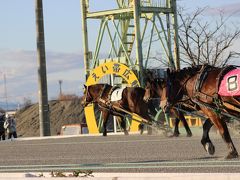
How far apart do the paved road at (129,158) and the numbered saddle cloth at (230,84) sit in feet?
4.55

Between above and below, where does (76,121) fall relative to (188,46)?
below

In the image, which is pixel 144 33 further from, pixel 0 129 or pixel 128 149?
pixel 128 149

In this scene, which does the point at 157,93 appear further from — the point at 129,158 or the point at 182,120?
the point at 129,158

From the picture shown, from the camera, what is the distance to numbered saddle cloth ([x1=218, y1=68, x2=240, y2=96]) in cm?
1568

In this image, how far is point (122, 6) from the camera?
125ft

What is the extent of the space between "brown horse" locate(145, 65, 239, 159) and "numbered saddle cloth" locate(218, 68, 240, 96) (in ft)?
0.51

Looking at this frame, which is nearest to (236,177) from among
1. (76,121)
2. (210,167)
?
(210,167)

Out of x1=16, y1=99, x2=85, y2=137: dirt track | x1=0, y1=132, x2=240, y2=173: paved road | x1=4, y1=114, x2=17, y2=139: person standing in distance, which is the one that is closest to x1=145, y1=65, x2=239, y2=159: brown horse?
x1=0, y1=132, x2=240, y2=173: paved road

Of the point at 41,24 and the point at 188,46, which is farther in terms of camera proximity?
the point at 188,46

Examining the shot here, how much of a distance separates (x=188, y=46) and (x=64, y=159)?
83.7ft

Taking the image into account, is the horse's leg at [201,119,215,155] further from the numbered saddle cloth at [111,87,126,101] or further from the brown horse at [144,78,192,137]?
the numbered saddle cloth at [111,87,126,101]

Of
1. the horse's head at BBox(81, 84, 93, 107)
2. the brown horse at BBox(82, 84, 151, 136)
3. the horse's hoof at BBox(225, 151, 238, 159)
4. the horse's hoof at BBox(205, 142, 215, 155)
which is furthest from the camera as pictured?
the horse's head at BBox(81, 84, 93, 107)

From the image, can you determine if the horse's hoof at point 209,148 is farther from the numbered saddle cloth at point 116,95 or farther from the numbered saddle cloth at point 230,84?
the numbered saddle cloth at point 116,95

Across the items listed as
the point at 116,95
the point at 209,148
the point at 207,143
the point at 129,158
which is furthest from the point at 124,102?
the point at 209,148
